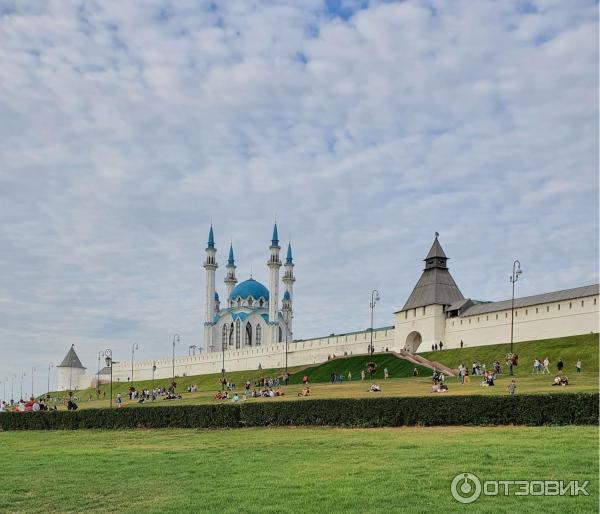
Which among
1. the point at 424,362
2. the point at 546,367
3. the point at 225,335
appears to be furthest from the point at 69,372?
the point at 546,367

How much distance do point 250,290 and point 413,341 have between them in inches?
2579

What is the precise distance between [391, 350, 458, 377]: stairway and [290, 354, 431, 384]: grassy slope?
0.66 meters

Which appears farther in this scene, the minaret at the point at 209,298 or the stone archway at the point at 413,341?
the minaret at the point at 209,298

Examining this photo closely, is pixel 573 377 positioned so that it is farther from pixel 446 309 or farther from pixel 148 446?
pixel 446 309

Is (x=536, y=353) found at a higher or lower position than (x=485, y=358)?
higher

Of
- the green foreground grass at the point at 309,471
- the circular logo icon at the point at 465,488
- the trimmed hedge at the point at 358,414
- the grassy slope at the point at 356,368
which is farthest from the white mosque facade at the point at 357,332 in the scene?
the circular logo icon at the point at 465,488

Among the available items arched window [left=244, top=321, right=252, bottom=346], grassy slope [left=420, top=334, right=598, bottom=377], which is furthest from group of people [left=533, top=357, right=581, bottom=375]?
arched window [left=244, top=321, right=252, bottom=346]

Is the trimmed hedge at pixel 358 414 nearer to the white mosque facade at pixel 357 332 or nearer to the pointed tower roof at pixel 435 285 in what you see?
the white mosque facade at pixel 357 332

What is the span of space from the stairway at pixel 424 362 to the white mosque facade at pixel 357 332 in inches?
137

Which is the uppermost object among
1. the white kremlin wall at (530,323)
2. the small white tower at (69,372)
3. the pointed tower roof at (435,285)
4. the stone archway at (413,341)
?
the pointed tower roof at (435,285)

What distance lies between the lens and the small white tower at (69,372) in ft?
503

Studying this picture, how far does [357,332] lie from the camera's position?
308ft

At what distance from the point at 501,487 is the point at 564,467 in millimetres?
2125

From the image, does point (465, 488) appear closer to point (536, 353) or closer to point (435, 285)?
point (536, 353)
